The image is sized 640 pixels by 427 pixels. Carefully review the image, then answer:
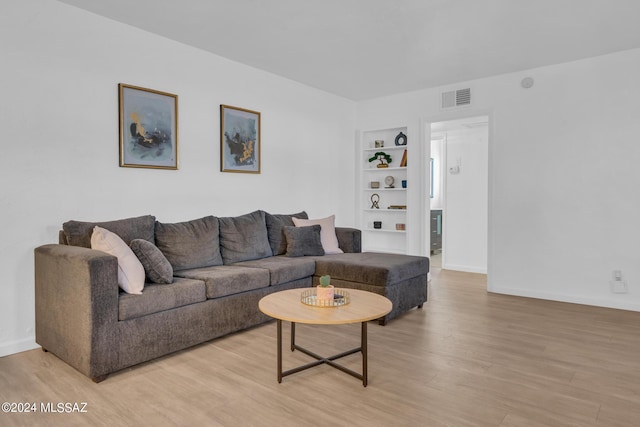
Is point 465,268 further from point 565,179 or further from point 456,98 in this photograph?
point 456,98

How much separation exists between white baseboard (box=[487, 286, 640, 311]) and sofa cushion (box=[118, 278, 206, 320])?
354cm

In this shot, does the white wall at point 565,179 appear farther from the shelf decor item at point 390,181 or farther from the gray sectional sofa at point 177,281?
the gray sectional sofa at point 177,281

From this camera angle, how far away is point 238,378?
7.73 feet

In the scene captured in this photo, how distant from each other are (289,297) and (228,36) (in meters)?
2.51

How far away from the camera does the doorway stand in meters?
5.91

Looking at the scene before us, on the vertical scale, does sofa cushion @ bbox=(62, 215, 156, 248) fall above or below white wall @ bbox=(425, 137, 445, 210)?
below

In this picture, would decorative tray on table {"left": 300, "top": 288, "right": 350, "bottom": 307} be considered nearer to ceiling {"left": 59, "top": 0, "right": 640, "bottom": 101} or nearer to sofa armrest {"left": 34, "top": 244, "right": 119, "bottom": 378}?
sofa armrest {"left": 34, "top": 244, "right": 119, "bottom": 378}

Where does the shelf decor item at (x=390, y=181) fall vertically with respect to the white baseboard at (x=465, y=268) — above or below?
above

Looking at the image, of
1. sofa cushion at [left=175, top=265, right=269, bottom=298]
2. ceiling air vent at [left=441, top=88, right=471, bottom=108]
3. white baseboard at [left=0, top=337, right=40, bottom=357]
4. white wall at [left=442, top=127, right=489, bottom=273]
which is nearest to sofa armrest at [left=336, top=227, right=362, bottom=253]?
sofa cushion at [left=175, top=265, right=269, bottom=298]

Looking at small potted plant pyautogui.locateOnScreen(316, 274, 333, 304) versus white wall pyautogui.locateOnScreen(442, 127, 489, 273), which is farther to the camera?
white wall pyautogui.locateOnScreen(442, 127, 489, 273)

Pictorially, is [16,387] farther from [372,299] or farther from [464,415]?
[464,415]

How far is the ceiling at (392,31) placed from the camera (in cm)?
301

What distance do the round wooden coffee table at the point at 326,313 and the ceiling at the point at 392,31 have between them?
Result: 2.21 meters

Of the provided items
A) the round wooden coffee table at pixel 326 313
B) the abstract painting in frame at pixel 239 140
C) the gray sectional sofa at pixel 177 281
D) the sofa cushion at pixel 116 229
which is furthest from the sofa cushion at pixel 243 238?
the round wooden coffee table at pixel 326 313
